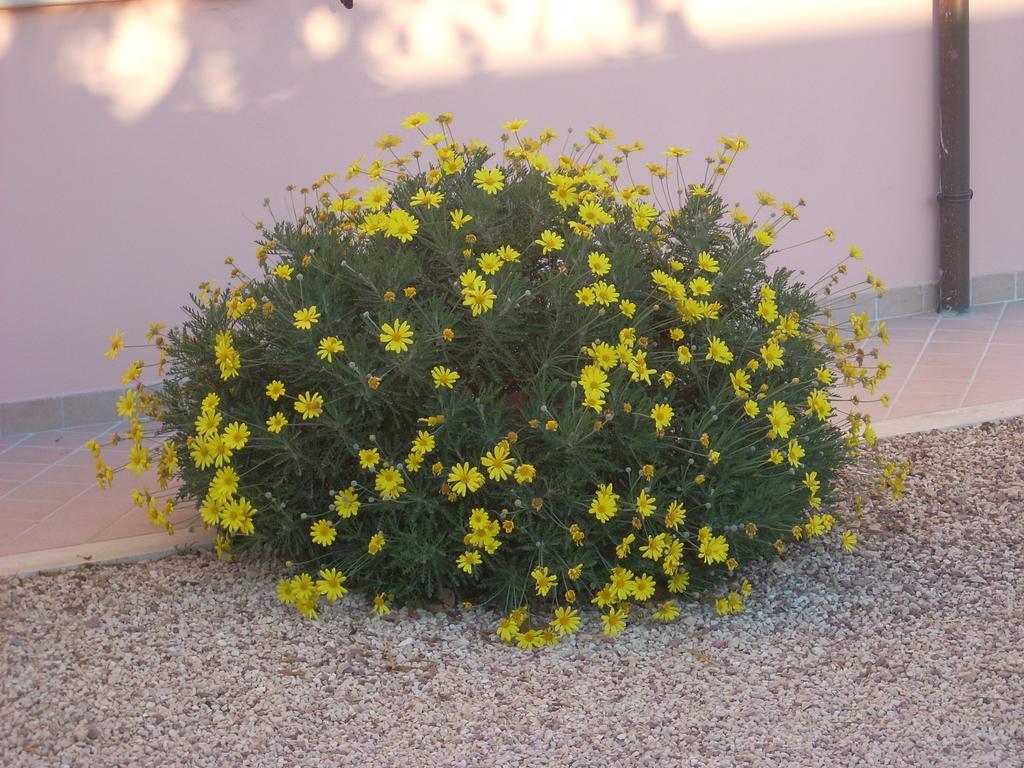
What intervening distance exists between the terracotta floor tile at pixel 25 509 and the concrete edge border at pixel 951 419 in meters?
2.78

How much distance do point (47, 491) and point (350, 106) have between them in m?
2.02

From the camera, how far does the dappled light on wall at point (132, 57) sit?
4992 millimetres

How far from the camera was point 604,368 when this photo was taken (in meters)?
2.97

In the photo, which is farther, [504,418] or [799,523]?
[799,523]

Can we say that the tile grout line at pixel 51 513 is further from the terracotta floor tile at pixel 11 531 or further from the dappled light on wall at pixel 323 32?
the dappled light on wall at pixel 323 32

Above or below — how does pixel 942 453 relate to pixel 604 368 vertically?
below

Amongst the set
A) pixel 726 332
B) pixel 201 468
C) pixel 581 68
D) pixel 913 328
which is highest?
pixel 581 68

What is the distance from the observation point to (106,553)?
Result: 364cm

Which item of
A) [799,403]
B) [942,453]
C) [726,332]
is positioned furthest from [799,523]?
[942,453]

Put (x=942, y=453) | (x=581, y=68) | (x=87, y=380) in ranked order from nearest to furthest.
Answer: (x=942, y=453) < (x=87, y=380) < (x=581, y=68)

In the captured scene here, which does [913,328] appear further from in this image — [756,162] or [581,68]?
[581,68]

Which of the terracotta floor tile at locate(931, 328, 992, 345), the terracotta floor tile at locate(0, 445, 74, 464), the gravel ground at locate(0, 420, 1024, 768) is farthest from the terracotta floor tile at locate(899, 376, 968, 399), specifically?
the terracotta floor tile at locate(0, 445, 74, 464)

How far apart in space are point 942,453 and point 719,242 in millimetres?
1410

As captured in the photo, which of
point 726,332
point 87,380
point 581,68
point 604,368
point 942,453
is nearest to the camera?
point 604,368
